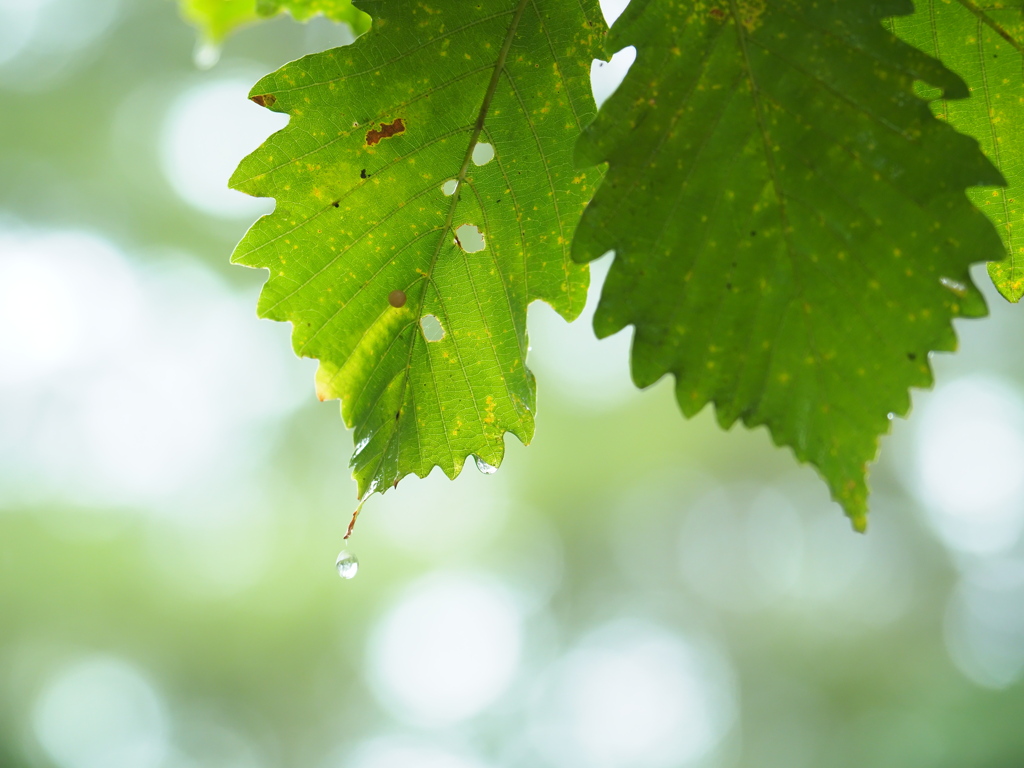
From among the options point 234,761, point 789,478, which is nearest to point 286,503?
point 234,761

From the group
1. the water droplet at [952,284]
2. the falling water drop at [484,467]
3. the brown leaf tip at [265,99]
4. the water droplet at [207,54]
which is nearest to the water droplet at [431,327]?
the falling water drop at [484,467]

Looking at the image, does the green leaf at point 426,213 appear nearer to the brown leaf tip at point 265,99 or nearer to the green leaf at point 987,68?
the brown leaf tip at point 265,99

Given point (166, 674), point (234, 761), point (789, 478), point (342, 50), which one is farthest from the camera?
point (789, 478)

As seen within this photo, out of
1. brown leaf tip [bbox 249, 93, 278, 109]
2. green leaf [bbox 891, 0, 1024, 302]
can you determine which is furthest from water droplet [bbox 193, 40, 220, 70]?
green leaf [bbox 891, 0, 1024, 302]

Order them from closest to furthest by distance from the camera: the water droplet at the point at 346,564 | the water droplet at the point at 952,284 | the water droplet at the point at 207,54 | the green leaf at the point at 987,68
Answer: the water droplet at the point at 952,284, the green leaf at the point at 987,68, the water droplet at the point at 346,564, the water droplet at the point at 207,54

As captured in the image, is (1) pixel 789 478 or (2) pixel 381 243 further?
(1) pixel 789 478

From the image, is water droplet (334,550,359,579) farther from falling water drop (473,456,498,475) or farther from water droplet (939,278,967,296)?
water droplet (939,278,967,296)

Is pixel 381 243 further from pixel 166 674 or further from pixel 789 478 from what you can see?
pixel 789 478
